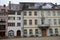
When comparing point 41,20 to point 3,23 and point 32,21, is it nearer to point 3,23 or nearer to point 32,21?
point 32,21

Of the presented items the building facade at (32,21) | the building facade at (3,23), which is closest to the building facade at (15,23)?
the building facade at (32,21)

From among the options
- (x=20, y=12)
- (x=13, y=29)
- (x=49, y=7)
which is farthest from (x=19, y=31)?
(x=49, y=7)

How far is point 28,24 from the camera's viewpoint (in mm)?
35125

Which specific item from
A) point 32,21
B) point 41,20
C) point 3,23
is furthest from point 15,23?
point 41,20

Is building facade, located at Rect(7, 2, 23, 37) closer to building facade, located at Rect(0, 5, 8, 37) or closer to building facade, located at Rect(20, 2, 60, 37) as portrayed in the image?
building facade, located at Rect(0, 5, 8, 37)

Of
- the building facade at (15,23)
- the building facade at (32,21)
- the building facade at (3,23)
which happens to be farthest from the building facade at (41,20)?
the building facade at (3,23)

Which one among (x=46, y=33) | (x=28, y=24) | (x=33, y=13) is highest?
(x=33, y=13)

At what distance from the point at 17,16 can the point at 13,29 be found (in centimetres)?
308

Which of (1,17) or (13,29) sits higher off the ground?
(1,17)

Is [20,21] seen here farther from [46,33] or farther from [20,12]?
[46,33]

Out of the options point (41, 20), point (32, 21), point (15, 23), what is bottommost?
point (15, 23)

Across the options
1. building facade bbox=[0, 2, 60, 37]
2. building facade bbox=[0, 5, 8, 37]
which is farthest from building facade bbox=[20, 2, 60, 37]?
building facade bbox=[0, 5, 8, 37]

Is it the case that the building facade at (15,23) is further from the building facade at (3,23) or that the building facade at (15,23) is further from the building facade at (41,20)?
the building facade at (41,20)

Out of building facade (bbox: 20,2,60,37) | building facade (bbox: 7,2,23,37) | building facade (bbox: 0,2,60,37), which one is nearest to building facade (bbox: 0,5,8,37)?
building facade (bbox: 0,2,60,37)
